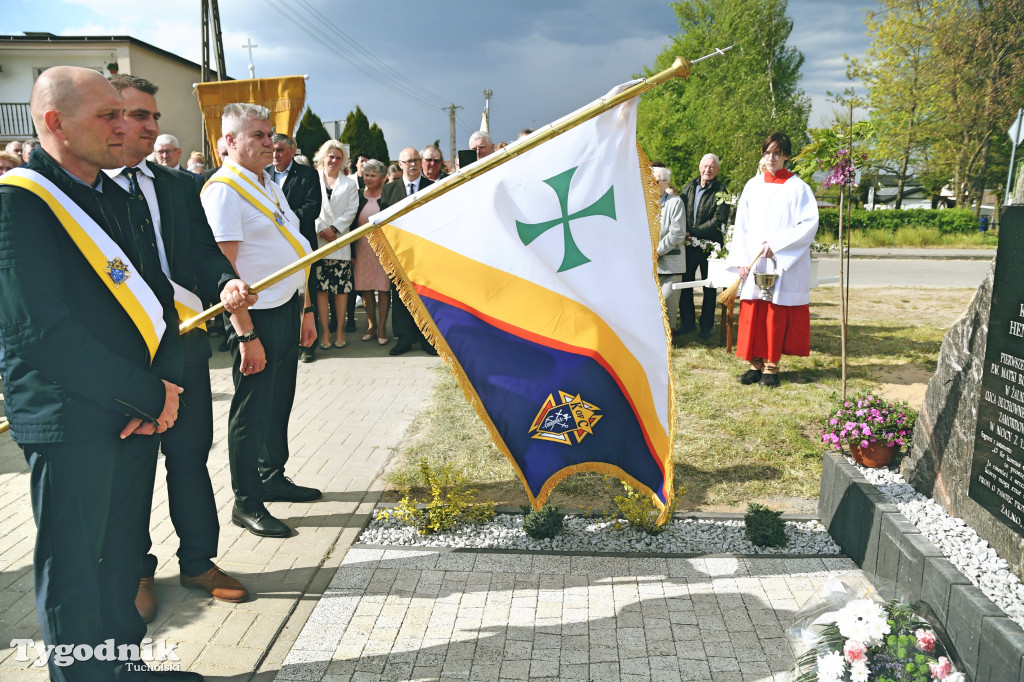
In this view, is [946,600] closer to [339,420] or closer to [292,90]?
[339,420]

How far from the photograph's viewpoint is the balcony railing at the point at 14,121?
3130 cm

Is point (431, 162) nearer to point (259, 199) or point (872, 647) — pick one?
point (259, 199)

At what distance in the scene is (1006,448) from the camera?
10.1ft

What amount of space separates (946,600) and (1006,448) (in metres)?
0.72

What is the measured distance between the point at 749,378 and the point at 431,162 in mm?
4307

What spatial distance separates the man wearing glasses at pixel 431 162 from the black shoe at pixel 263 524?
5036 millimetres

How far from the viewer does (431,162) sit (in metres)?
8.19

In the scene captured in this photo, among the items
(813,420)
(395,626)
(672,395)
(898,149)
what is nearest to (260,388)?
(395,626)

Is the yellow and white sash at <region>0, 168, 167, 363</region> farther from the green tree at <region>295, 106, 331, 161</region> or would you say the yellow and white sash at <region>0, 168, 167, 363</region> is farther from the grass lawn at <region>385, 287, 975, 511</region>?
the green tree at <region>295, 106, 331, 161</region>

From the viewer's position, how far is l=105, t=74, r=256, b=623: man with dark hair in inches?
126

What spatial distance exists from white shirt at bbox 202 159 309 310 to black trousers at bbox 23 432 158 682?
1.58 metres

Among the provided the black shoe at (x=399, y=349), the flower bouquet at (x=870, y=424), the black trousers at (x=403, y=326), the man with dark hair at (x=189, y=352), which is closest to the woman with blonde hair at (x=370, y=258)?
the black trousers at (x=403, y=326)

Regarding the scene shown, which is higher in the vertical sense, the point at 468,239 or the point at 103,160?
the point at 103,160

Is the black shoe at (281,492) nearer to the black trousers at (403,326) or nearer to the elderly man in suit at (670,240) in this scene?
the black trousers at (403,326)
